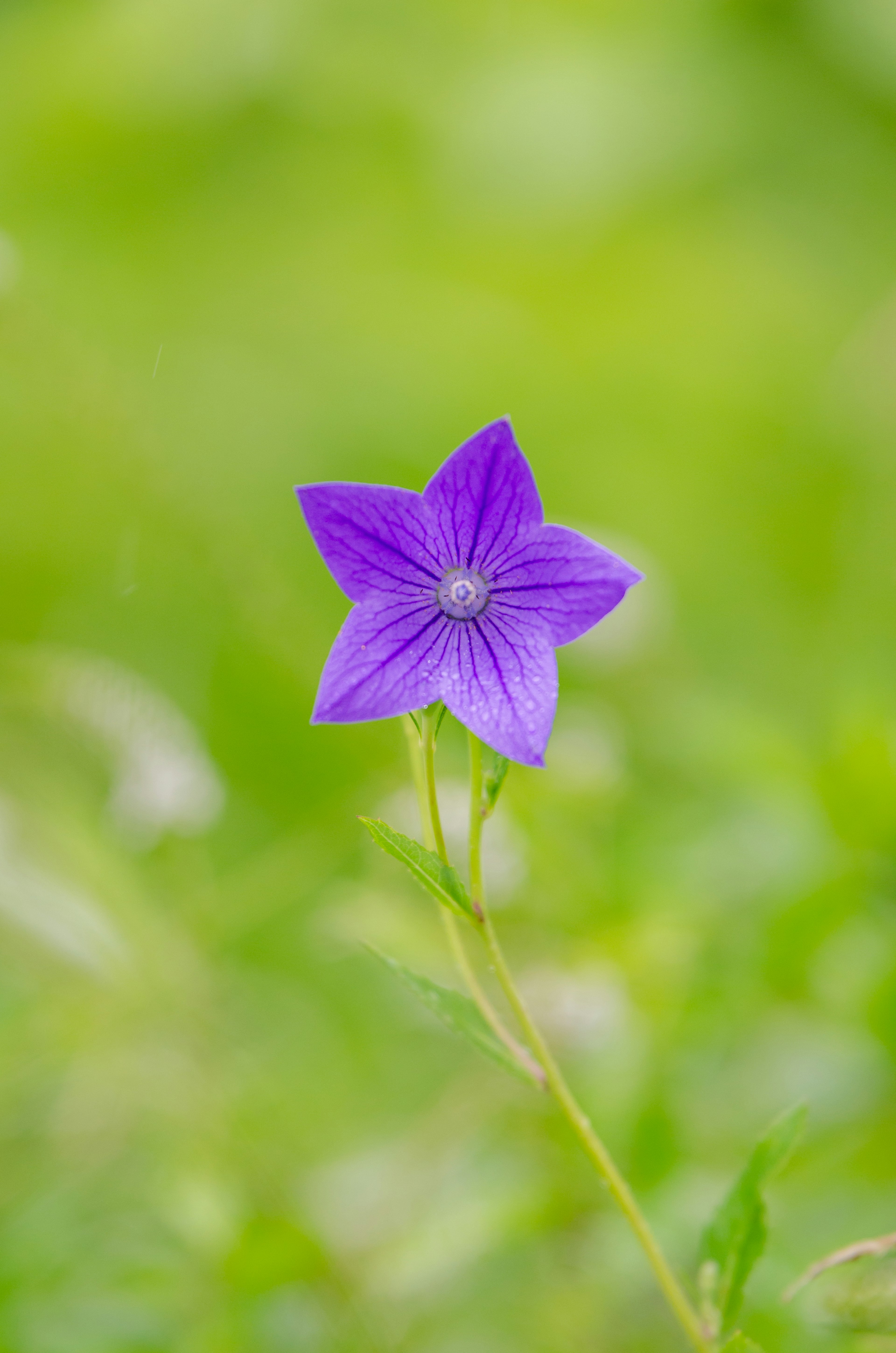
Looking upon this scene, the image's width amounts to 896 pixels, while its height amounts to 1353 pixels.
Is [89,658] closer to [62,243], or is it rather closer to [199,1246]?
[199,1246]

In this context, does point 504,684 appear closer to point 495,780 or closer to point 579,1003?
point 495,780

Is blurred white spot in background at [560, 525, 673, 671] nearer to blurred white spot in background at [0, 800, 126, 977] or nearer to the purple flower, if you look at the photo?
blurred white spot in background at [0, 800, 126, 977]

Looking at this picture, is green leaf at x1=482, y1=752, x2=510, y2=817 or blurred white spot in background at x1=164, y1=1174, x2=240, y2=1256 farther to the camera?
blurred white spot in background at x1=164, y1=1174, x2=240, y2=1256

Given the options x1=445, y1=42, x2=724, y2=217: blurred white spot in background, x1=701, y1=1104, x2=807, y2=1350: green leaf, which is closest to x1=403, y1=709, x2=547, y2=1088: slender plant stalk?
x1=701, y1=1104, x2=807, y2=1350: green leaf

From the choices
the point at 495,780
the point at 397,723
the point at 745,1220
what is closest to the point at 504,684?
the point at 495,780

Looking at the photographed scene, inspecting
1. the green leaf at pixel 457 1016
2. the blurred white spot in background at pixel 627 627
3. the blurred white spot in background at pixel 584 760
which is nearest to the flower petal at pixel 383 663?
the green leaf at pixel 457 1016

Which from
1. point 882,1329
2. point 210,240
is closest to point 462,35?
point 210,240

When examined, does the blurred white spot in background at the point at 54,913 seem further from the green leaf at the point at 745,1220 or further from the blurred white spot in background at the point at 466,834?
the green leaf at the point at 745,1220
